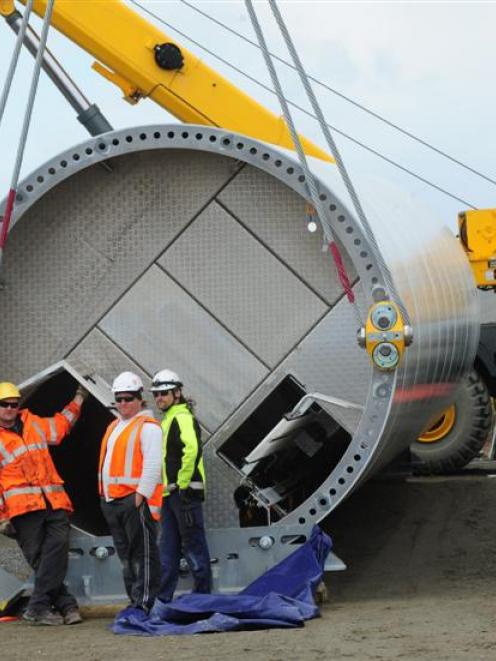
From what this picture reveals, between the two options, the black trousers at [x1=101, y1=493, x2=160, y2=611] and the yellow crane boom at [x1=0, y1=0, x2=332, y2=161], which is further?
the yellow crane boom at [x1=0, y1=0, x2=332, y2=161]

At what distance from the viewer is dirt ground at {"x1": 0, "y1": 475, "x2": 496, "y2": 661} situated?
8586 mm

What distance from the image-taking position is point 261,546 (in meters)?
10.5

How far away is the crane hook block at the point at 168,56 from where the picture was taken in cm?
1603

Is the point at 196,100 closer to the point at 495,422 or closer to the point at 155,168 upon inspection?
the point at 155,168

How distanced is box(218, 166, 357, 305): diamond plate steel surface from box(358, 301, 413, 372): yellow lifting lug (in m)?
0.78

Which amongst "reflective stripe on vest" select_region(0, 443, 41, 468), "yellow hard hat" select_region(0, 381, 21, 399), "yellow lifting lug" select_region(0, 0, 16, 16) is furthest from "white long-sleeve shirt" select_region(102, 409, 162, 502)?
"yellow lifting lug" select_region(0, 0, 16, 16)

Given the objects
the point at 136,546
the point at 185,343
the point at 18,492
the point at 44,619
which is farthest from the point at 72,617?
the point at 185,343

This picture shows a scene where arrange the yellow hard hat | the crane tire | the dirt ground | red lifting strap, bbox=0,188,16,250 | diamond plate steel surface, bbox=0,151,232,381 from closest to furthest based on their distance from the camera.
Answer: the dirt ground → the yellow hard hat → red lifting strap, bbox=0,188,16,250 → diamond plate steel surface, bbox=0,151,232,381 → the crane tire

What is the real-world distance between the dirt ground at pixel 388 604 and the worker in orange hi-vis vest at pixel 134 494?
0.43 meters

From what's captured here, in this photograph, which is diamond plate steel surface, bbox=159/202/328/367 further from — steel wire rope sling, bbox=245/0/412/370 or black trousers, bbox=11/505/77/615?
black trousers, bbox=11/505/77/615

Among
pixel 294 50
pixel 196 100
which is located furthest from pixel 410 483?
pixel 294 50

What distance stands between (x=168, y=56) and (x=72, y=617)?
748cm

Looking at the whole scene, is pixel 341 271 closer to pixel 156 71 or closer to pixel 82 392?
pixel 82 392

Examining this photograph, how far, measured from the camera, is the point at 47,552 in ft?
34.3
